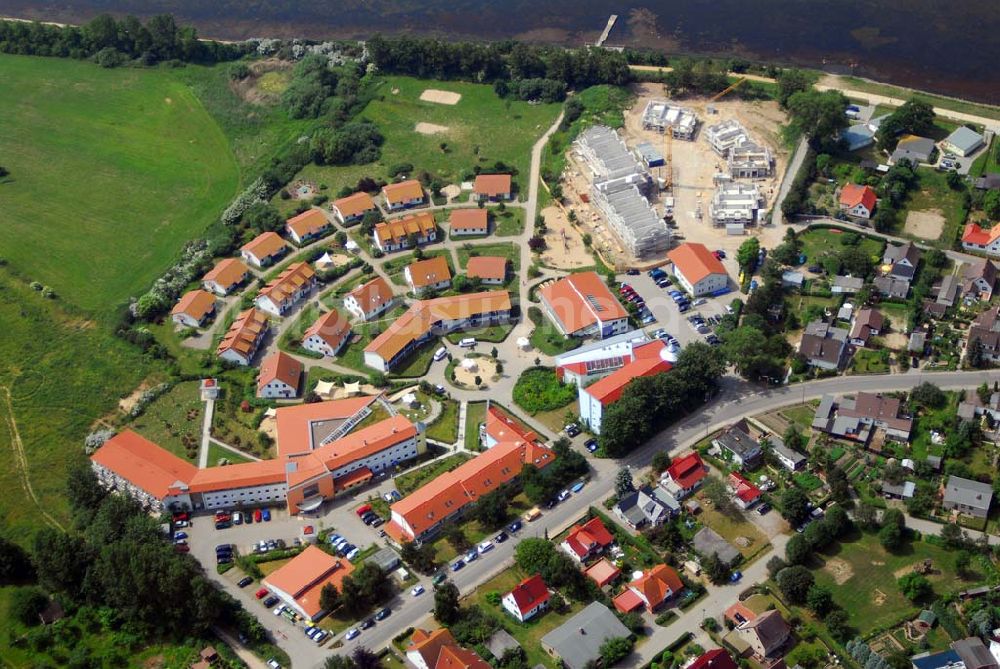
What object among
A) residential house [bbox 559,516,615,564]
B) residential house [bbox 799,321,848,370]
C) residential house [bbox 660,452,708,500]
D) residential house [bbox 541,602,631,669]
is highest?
residential house [bbox 799,321,848,370]

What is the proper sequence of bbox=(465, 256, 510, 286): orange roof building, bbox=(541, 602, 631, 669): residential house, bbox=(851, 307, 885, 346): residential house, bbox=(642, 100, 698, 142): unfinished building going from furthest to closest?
bbox=(642, 100, 698, 142): unfinished building, bbox=(465, 256, 510, 286): orange roof building, bbox=(851, 307, 885, 346): residential house, bbox=(541, 602, 631, 669): residential house

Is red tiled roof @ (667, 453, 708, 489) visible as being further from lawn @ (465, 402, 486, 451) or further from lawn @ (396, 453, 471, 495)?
lawn @ (396, 453, 471, 495)

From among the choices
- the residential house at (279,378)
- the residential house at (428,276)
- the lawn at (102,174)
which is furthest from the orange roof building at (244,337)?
the lawn at (102,174)

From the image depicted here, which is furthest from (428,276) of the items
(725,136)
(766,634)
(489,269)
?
(766,634)

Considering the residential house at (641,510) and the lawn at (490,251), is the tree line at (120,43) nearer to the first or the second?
the lawn at (490,251)

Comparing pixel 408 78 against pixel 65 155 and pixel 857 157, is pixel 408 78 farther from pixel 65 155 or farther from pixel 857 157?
pixel 857 157

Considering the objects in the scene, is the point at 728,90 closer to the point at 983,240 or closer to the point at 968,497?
the point at 983,240

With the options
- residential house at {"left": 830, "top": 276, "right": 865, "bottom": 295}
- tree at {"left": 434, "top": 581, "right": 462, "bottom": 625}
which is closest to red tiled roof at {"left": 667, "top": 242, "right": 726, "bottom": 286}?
residential house at {"left": 830, "top": 276, "right": 865, "bottom": 295}
